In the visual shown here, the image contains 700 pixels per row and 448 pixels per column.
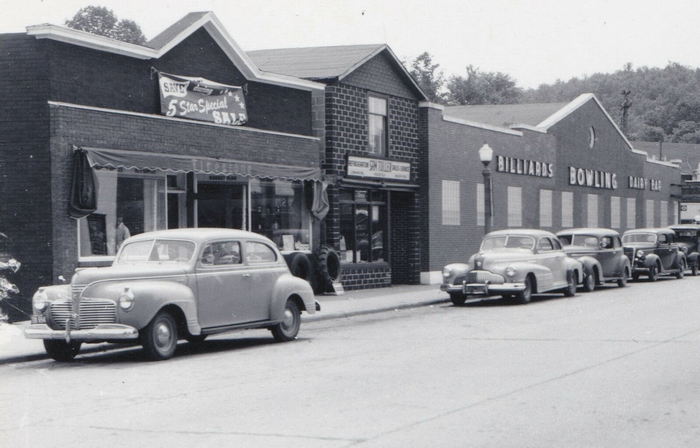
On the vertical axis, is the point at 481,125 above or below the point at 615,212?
above

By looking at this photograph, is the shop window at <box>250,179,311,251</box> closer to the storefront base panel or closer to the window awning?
the window awning

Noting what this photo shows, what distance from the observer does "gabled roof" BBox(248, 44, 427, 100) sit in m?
27.1

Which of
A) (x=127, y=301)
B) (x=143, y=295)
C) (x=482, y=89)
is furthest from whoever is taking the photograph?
(x=482, y=89)

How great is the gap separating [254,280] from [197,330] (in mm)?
1532

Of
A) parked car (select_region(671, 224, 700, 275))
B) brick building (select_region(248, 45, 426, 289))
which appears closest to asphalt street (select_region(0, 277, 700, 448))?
brick building (select_region(248, 45, 426, 289))

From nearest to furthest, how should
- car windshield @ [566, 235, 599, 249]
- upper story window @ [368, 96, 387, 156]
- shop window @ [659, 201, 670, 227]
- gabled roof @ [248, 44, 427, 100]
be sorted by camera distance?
gabled roof @ [248, 44, 427, 100] → upper story window @ [368, 96, 387, 156] → car windshield @ [566, 235, 599, 249] → shop window @ [659, 201, 670, 227]

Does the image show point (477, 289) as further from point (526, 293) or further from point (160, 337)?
point (160, 337)

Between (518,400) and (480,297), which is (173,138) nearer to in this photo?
(480,297)

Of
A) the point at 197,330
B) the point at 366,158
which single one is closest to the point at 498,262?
the point at 366,158

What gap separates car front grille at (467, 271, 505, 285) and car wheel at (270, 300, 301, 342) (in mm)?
7782

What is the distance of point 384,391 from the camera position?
10.4 meters

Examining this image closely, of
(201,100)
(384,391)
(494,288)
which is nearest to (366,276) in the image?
(494,288)

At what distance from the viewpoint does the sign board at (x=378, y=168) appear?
2730 centimetres

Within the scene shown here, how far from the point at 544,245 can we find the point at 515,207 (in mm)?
12290
